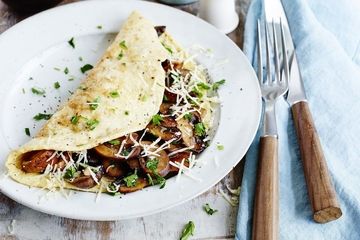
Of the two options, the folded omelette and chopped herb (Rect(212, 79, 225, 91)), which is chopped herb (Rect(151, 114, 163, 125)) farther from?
chopped herb (Rect(212, 79, 225, 91))

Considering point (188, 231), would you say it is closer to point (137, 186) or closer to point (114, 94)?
point (137, 186)

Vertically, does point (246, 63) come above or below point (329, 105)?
above

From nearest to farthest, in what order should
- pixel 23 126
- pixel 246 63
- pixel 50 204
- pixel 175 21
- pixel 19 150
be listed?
pixel 50 204 < pixel 19 150 < pixel 23 126 < pixel 246 63 < pixel 175 21

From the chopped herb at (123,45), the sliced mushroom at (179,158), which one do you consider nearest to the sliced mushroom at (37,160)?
the sliced mushroom at (179,158)

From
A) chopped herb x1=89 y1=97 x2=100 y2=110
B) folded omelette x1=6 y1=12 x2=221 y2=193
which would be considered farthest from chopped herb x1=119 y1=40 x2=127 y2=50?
chopped herb x1=89 y1=97 x2=100 y2=110

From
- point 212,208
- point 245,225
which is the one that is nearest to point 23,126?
point 212,208

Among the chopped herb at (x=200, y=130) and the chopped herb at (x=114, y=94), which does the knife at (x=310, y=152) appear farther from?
the chopped herb at (x=114, y=94)

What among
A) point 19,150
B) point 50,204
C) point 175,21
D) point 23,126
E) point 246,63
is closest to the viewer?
point 50,204

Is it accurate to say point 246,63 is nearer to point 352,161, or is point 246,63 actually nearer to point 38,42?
point 352,161
